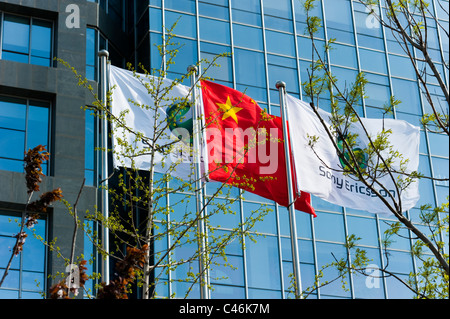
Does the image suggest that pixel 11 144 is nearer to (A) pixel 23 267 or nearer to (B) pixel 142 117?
(A) pixel 23 267

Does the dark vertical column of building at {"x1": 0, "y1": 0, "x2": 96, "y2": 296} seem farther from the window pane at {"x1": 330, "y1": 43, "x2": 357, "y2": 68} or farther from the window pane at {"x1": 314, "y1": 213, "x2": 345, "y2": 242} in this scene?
the window pane at {"x1": 330, "y1": 43, "x2": 357, "y2": 68}

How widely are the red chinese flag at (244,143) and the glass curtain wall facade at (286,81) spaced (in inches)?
288

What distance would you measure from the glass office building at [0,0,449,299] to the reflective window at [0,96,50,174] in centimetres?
3

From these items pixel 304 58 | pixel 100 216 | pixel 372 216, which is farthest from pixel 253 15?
pixel 100 216

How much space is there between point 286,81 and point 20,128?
34.5 feet

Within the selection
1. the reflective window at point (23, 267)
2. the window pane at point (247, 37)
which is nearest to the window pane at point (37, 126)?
the reflective window at point (23, 267)

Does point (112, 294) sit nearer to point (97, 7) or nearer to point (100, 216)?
point (100, 216)

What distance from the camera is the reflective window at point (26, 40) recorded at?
27.0m

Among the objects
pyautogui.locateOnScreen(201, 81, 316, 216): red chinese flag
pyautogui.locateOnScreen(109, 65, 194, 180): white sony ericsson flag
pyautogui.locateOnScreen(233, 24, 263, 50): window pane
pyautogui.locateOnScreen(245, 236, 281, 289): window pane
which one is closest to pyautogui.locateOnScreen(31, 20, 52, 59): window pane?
pyautogui.locateOnScreen(233, 24, 263, 50): window pane

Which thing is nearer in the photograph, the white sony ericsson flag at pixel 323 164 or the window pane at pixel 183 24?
the white sony ericsson flag at pixel 323 164

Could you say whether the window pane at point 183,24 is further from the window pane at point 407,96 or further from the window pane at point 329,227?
the window pane at point 407,96

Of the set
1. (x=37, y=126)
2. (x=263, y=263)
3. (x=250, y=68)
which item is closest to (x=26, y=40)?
(x=37, y=126)

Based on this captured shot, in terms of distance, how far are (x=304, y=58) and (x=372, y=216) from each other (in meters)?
6.57
